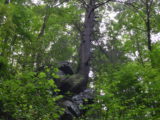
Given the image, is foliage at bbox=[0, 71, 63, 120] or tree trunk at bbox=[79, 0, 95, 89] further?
tree trunk at bbox=[79, 0, 95, 89]

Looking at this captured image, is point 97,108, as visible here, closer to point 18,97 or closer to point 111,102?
point 111,102

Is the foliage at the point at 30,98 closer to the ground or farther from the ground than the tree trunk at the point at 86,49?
closer to the ground

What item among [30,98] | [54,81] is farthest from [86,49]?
[30,98]

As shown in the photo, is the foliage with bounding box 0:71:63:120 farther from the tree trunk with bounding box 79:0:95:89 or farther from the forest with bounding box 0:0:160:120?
the tree trunk with bounding box 79:0:95:89

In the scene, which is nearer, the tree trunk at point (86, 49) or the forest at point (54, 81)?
the forest at point (54, 81)

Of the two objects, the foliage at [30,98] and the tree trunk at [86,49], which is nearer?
the foliage at [30,98]

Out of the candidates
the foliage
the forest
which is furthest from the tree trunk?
the foliage

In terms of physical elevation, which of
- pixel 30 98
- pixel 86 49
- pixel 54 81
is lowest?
pixel 30 98

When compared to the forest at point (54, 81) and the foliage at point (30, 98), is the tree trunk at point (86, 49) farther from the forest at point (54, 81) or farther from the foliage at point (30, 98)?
the foliage at point (30, 98)

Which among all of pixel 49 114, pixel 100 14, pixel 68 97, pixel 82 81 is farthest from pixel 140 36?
pixel 49 114

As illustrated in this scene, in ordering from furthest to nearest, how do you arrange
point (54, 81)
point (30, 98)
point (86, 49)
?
1. point (86, 49)
2. point (54, 81)
3. point (30, 98)

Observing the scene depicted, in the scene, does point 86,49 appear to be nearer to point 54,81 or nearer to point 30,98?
point 54,81

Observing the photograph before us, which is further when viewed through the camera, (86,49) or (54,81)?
(86,49)

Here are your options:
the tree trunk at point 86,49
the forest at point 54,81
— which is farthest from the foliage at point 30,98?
the tree trunk at point 86,49
